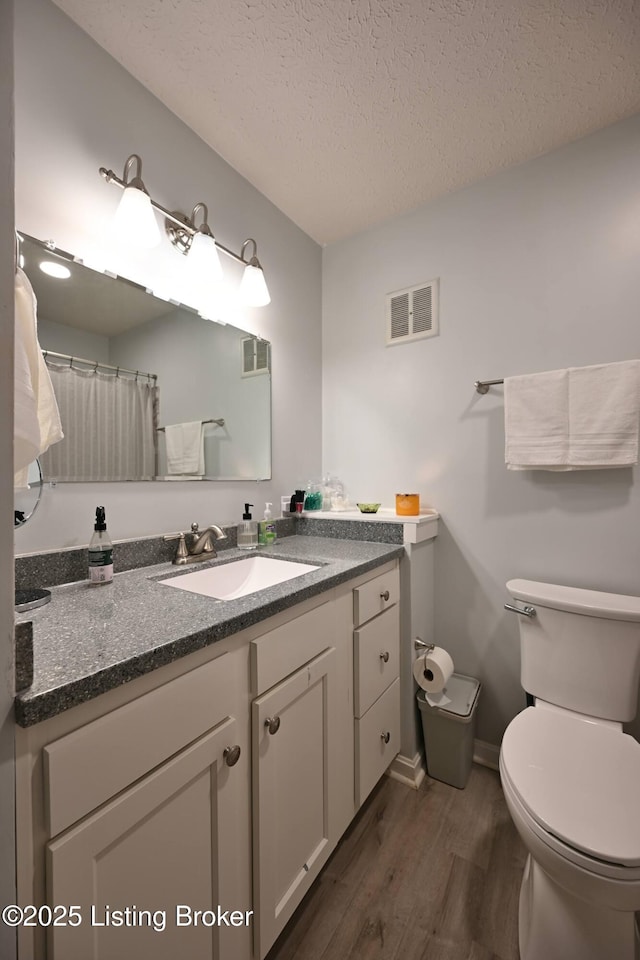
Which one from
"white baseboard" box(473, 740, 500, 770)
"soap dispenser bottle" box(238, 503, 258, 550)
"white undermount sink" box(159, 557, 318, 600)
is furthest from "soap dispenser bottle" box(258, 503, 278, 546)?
"white baseboard" box(473, 740, 500, 770)

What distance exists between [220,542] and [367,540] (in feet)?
2.02

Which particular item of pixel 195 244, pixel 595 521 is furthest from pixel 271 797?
pixel 195 244

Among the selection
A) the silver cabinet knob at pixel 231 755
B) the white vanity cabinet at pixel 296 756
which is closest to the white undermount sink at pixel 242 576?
the white vanity cabinet at pixel 296 756

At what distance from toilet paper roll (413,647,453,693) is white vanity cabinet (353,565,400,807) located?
0.09m

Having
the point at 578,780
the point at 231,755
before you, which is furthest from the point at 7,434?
the point at 578,780

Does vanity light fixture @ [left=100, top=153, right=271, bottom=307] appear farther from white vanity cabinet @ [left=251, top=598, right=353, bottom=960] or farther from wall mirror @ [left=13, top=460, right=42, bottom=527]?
white vanity cabinet @ [left=251, top=598, right=353, bottom=960]

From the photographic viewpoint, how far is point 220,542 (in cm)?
149

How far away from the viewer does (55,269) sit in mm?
1036

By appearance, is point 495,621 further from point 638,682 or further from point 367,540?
point 367,540

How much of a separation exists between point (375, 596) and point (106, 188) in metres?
1.54

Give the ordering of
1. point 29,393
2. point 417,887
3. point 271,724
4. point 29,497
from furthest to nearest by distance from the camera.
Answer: point 417,887, point 29,497, point 271,724, point 29,393

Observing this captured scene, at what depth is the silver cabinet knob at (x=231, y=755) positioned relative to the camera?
2.47ft

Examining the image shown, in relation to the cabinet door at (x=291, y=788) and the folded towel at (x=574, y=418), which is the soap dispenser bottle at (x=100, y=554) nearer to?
the cabinet door at (x=291, y=788)

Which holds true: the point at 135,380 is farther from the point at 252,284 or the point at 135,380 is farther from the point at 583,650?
the point at 583,650
